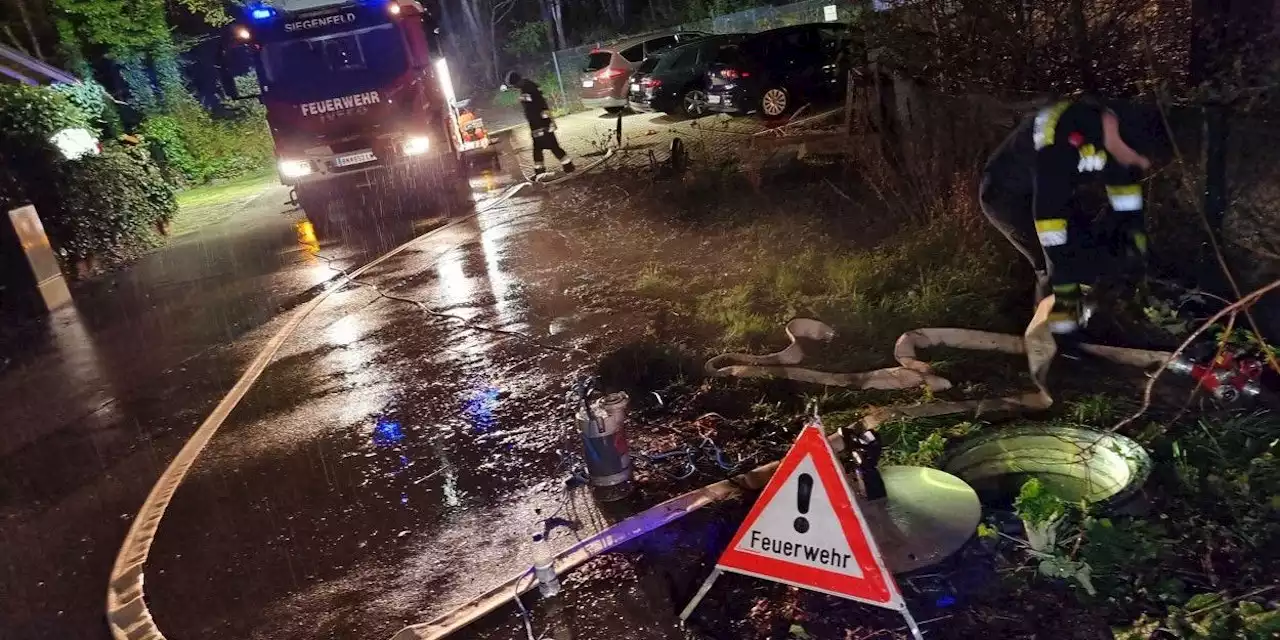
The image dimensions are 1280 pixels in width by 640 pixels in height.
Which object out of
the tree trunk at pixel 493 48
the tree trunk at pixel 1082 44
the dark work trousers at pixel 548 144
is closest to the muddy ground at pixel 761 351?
the tree trunk at pixel 1082 44

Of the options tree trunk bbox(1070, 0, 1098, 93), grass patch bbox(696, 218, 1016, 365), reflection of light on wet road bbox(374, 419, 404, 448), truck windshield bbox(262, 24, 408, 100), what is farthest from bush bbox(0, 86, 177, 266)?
tree trunk bbox(1070, 0, 1098, 93)

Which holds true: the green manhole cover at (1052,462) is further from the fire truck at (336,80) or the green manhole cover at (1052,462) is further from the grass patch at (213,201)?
the grass patch at (213,201)

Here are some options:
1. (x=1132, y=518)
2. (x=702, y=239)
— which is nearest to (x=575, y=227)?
(x=702, y=239)

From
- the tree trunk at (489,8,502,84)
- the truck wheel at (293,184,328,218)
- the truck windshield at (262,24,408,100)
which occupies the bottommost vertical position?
the truck wheel at (293,184,328,218)

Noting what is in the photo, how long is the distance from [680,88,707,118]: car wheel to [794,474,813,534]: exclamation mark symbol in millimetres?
12707

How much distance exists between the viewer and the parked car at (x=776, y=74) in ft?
44.9

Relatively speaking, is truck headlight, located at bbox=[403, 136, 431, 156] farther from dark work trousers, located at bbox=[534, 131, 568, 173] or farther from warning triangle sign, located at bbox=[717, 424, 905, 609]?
warning triangle sign, located at bbox=[717, 424, 905, 609]

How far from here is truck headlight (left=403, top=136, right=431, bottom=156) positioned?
11.9 meters

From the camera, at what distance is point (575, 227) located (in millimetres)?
9320

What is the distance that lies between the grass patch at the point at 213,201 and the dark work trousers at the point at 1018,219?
1329 cm

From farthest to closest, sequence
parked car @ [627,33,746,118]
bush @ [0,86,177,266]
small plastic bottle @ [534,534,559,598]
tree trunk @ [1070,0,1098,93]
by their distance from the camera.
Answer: parked car @ [627,33,746,118], bush @ [0,86,177,266], tree trunk @ [1070,0,1098,93], small plastic bottle @ [534,534,559,598]

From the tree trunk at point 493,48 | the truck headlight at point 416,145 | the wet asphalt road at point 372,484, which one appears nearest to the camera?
the wet asphalt road at point 372,484

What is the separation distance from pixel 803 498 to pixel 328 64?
11.1 m

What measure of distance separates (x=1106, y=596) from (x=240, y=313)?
782 cm
